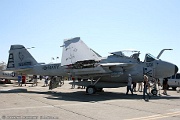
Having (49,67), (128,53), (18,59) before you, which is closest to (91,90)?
(128,53)

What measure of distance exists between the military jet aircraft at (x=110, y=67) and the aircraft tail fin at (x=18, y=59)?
15.0 ft

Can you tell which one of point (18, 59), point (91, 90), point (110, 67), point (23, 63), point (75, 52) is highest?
point (75, 52)

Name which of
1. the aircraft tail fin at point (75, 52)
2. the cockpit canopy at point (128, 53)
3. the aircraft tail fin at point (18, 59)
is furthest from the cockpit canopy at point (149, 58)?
the aircraft tail fin at point (18, 59)

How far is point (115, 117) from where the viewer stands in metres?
7.84

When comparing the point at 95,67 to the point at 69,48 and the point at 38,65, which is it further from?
the point at 38,65

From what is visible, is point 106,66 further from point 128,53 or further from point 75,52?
point 75,52

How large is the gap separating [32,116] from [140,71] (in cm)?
1071

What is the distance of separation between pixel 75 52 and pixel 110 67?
291 cm

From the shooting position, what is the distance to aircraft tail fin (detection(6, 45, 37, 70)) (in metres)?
19.6

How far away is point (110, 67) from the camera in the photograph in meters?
16.4

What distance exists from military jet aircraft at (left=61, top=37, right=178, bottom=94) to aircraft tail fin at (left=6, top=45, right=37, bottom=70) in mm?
4573

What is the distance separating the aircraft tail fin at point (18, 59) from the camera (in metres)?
19.6

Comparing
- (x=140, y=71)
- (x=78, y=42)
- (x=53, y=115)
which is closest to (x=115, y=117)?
(x=53, y=115)

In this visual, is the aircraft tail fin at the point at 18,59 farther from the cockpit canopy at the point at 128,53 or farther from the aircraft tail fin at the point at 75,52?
the cockpit canopy at the point at 128,53
